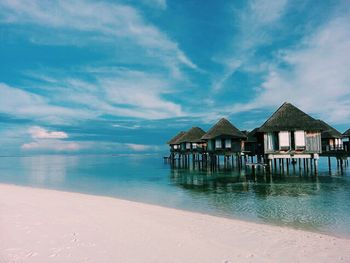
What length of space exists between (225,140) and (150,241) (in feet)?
85.3

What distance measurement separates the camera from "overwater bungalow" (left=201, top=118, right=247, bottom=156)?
1248 inches

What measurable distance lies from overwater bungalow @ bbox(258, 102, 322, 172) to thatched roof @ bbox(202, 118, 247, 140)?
275 inches

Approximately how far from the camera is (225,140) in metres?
32.2

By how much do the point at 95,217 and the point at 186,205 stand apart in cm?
583

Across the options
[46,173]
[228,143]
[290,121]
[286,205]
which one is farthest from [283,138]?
[46,173]

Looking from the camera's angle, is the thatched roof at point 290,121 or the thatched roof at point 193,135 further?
the thatched roof at point 193,135

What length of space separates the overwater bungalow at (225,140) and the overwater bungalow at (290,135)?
275 inches

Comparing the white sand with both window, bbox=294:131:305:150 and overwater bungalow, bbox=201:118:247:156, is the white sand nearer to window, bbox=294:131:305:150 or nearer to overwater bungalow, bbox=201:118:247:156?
window, bbox=294:131:305:150

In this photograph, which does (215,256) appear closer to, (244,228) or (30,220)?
(244,228)

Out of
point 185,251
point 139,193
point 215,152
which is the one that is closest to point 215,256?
point 185,251

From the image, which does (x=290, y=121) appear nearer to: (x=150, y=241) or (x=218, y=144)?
(x=218, y=144)

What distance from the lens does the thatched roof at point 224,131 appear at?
31634mm

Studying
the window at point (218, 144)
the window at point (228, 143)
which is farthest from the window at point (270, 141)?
the window at point (218, 144)

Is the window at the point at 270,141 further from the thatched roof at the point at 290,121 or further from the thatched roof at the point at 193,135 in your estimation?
the thatched roof at the point at 193,135
